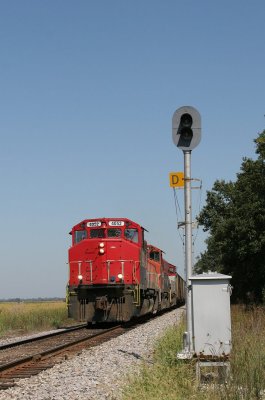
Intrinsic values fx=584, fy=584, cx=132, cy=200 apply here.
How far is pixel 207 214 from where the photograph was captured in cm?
5059

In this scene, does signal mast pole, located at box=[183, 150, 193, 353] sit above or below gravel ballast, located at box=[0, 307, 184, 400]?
above

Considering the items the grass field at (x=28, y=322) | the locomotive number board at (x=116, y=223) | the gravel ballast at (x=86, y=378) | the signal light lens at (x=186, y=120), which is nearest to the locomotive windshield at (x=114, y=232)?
the locomotive number board at (x=116, y=223)

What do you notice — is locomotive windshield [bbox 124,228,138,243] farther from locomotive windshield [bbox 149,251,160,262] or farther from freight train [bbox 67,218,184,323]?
locomotive windshield [bbox 149,251,160,262]

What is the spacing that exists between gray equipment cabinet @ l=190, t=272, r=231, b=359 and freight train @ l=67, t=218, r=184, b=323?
488 inches

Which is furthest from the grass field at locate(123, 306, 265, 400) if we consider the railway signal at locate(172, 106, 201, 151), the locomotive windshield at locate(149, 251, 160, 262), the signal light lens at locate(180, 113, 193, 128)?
the locomotive windshield at locate(149, 251, 160, 262)

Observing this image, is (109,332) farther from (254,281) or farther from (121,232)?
(254,281)

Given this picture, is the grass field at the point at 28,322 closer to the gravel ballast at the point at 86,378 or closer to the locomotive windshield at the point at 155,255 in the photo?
the locomotive windshield at the point at 155,255

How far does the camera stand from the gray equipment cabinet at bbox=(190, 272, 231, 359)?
8.02 m

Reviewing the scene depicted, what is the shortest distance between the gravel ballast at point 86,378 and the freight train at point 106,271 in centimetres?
712

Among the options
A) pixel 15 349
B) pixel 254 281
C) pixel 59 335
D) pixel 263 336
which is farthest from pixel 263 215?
pixel 263 336

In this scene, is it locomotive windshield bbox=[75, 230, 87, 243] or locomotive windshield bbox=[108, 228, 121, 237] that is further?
locomotive windshield bbox=[75, 230, 87, 243]

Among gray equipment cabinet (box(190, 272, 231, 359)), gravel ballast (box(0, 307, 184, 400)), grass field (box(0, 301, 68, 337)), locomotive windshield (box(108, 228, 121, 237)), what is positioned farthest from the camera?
grass field (box(0, 301, 68, 337))

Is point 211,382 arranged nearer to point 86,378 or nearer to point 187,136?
point 86,378

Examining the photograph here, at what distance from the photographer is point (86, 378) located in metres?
9.05
